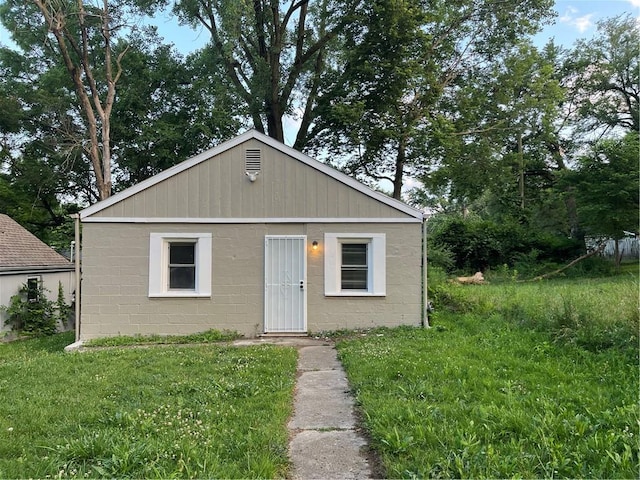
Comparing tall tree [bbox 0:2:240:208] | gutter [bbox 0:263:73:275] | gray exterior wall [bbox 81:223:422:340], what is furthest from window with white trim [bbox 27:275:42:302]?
gray exterior wall [bbox 81:223:422:340]

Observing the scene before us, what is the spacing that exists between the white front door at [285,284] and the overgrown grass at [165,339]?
34.2 inches

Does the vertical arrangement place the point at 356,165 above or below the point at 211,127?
below

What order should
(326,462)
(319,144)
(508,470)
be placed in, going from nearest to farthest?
(508,470) → (326,462) → (319,144)

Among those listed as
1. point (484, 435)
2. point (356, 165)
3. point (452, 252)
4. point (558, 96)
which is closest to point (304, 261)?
point (484, 435)

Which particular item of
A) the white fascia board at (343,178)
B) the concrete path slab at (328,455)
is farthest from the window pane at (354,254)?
the concrete path slab at (328,455)

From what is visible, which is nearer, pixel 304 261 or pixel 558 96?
pixel 304 261

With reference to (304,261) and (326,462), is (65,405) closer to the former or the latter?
(326,462)

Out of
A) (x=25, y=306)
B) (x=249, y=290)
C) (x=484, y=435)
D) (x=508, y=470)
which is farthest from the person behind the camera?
(x=25, y=306)

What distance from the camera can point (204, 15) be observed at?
20.5 m

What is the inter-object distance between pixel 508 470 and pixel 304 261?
21.4 feet

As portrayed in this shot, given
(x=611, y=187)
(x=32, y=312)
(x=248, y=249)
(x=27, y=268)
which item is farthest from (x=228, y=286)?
(x=611, y=187)

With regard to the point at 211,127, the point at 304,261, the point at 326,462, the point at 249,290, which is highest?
the point at 211,127

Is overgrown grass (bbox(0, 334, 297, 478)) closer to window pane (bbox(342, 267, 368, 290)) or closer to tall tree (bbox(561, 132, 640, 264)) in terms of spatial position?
window pane (bbox(342, 267, 368, 290))

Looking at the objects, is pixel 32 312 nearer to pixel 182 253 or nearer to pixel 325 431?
pixel 182 253
